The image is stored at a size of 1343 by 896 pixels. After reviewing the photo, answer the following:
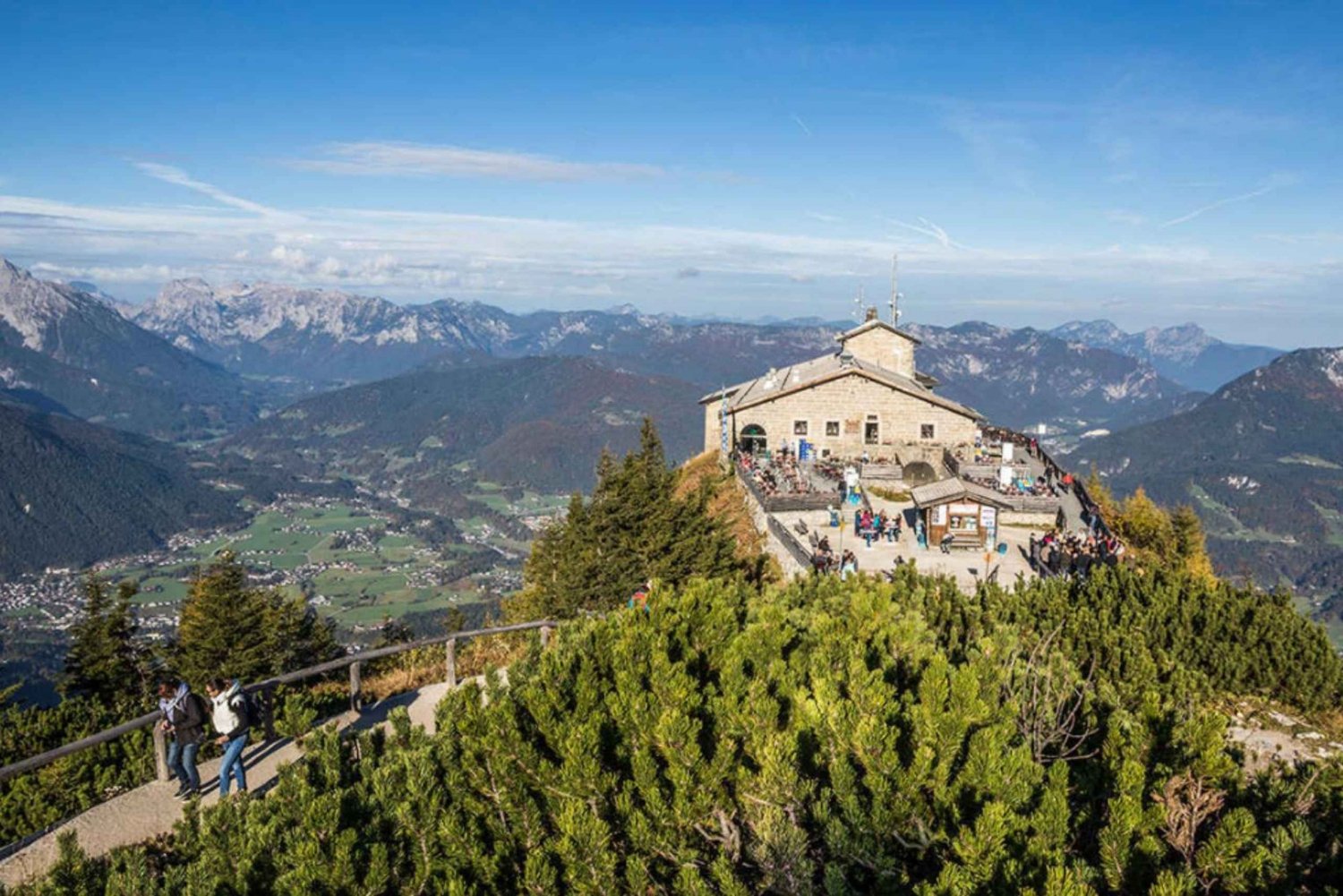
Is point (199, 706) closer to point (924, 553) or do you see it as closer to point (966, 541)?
point (924, 553)

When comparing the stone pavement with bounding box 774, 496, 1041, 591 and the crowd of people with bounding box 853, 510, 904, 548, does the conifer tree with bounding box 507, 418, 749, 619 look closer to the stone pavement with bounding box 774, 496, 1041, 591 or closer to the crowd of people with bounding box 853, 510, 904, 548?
the stone pavement with bounding box 774, 496, 1041, 591

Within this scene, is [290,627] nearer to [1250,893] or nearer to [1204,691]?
[1204,691]

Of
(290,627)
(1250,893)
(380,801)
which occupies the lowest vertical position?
(290,627)

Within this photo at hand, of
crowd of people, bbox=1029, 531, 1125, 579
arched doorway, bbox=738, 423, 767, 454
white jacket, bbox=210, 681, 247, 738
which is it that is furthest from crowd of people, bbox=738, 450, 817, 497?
white jacket, bbox=210, 681, 247, 738

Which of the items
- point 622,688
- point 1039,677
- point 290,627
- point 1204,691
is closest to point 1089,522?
point 1204,691

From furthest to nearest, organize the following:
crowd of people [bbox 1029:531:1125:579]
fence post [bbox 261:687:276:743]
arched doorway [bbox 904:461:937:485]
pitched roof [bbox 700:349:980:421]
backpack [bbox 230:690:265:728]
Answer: pitched roof [bbox 700:349:980:421]
arched doorway [bbox 904:461:937:485]
crowd of people [bbox 1029:531:1125:579]
fence post [bbox 261:687:276:743]
backpack [bbox 230:690:265:728]

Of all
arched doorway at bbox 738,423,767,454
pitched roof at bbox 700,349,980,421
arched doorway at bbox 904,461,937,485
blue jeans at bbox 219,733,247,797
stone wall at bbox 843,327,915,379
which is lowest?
arched doorway at bbox 904,461,937,485

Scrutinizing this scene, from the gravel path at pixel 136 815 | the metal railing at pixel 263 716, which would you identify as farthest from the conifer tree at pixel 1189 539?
the gravel path at pixel 136 815
